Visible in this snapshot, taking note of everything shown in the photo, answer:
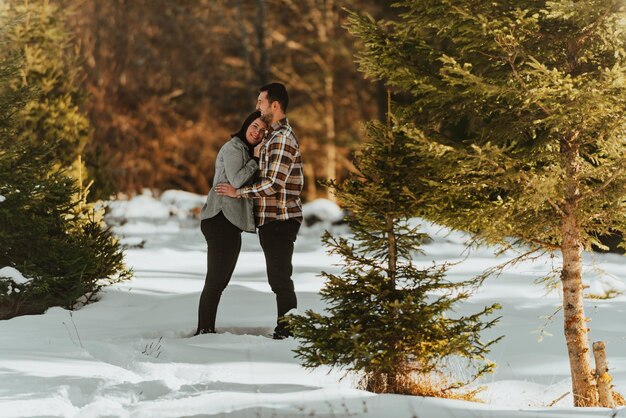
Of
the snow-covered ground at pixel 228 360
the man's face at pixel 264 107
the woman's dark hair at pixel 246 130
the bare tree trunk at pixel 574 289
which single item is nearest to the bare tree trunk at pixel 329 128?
the snow-covered ground at pixel 228 360

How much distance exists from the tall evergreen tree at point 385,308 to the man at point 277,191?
1.19 m

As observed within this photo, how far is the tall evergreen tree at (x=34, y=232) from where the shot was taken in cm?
827

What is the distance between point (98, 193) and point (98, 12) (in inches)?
587

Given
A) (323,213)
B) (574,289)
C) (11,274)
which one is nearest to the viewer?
(574,289)

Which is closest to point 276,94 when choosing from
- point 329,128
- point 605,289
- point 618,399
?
point 618,399

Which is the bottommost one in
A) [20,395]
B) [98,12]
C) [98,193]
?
[20,395]

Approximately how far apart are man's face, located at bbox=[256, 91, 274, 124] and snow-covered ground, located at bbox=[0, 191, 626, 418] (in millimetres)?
1615

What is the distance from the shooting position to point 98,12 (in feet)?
89.5

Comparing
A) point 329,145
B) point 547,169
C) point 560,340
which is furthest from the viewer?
point 329,145

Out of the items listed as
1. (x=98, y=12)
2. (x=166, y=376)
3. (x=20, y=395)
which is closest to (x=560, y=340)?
(x=166, y=376)

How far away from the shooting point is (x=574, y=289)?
614 centimetres

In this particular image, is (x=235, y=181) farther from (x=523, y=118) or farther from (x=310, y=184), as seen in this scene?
(x=310, y=184)

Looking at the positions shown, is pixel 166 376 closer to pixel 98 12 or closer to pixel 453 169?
pixel 453 169

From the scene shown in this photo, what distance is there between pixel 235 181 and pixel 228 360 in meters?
1.47
